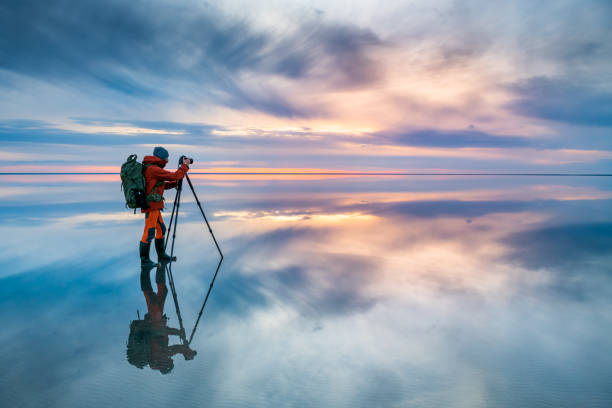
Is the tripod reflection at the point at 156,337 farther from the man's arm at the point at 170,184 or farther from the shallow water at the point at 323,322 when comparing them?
the man's arm at the point at 170,184

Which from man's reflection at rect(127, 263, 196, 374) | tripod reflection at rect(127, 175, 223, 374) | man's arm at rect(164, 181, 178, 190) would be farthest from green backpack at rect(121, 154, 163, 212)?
man's reflection at rect(127, 263, 196, 374)

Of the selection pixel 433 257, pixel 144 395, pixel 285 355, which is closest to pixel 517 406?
pixel 285 355

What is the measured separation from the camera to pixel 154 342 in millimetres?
4961

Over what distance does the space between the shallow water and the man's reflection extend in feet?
0.17

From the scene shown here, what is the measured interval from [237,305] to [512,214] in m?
16.2

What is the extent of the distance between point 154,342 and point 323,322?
2434 millimetres

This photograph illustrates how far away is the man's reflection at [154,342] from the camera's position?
4445 millimetres

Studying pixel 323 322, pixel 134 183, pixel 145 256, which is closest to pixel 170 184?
pixel 134 183

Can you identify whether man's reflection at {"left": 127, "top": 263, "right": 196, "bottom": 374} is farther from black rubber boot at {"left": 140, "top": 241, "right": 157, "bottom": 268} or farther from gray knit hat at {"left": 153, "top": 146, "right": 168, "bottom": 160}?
gray knit hat at {"left": 153, "top": 146, "right": 168, "bottom": 160}

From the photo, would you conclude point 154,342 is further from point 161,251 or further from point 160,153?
point 160,153

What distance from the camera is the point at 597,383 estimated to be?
4.00 metres

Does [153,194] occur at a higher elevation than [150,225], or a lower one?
Result: higher

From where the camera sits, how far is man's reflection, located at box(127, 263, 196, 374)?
4445 millimetres

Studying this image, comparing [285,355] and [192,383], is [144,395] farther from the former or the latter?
[285,355]
